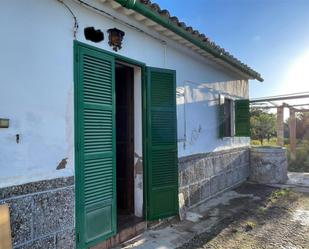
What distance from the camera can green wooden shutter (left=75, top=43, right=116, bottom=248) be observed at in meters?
3.59

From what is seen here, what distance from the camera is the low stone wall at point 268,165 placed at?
9.18 metres

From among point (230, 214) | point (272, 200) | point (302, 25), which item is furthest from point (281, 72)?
point (230, 214)

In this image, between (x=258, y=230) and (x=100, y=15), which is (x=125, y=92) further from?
(x=258, y=230)

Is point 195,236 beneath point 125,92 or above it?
beneath

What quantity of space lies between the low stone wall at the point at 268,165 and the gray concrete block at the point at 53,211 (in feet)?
24.4

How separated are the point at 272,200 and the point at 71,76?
592 centimetres

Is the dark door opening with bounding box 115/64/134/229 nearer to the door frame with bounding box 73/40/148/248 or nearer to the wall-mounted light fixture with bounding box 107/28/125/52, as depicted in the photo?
the door frame with bounding box 73/40/148/248

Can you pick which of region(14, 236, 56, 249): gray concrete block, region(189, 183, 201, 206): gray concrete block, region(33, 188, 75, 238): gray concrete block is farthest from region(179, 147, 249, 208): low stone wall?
region(14, 236, 56, 249): gray concrete block

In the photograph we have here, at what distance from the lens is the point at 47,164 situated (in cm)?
324

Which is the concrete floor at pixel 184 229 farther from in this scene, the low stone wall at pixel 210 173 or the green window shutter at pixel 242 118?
the green window shutter at pixel 242 118

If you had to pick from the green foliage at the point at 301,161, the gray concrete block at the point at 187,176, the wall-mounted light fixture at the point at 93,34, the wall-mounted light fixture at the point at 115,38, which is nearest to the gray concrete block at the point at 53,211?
the wall-mounted light fixture at the point at 93,34

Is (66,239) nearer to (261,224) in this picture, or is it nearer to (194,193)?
(194,193)

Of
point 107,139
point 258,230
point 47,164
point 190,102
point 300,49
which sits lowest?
point 258,230

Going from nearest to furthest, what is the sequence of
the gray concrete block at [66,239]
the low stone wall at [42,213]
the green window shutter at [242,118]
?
the low stone wall at [42,213] → the gray concrete block at [66,239] → the green window shutter at [242,118]
